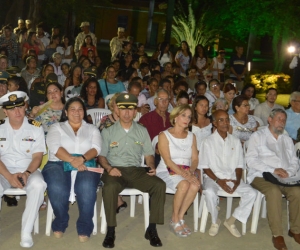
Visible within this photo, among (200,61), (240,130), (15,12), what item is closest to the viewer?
(240,130)

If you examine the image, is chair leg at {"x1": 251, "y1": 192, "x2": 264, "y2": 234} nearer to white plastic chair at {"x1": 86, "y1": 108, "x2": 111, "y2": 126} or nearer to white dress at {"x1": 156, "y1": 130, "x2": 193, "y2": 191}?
white dress at {"x1": 156, "y1": 130, "x2": 193, "y2": 191}

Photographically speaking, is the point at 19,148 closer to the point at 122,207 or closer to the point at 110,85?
the point at 122,207

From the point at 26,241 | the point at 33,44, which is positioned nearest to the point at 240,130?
the point at 26,241

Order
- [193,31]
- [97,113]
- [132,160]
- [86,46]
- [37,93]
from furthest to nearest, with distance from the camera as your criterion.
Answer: [193,31] → [86,46] → [37,93] → [97,113] → [132,160]

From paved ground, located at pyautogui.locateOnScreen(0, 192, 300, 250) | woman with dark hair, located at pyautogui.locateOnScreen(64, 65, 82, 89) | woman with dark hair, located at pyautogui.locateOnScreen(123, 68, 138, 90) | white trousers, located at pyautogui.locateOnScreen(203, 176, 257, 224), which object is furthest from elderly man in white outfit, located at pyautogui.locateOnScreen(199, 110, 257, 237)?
woman with dark hair, located at pyautogui.locateOnScreen(123, 68, 138, 90)

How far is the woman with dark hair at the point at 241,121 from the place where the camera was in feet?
23.5

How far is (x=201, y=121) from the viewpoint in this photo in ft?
23.0

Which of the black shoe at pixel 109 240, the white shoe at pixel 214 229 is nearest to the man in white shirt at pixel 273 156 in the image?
the white shoe at pixel 214 229

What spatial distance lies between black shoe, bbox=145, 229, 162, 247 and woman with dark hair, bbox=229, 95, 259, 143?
216 centimetres

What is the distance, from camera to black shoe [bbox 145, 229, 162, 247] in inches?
217

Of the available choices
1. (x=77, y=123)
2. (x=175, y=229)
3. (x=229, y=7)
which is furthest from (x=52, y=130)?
(x=229, y=7)

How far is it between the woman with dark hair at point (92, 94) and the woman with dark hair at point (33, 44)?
5.47 metres

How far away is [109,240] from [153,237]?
0.47 metres

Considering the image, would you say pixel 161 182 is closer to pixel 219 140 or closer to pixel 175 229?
pixel 175 229
